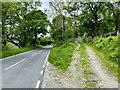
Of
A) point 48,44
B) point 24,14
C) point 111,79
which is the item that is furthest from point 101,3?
point 48,44

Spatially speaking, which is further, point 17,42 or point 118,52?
point 17,42

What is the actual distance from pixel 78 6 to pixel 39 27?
21.1 m

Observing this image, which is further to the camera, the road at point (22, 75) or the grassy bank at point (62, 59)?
the grassy bank at point (62, 59)

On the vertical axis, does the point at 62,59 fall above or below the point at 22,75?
above

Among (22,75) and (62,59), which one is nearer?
(22,75)

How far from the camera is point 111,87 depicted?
967 centimetres

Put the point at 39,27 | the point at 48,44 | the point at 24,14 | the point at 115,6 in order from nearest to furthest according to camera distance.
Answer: the point at 115,6, the point at 24,14, the point at 39,27, the point at 48,44

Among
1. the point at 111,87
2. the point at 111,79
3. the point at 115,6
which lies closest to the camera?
the point at 111,87

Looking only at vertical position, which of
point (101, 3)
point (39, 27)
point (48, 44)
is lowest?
point (48, 44)

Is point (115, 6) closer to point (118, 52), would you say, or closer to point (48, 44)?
point (118, 52)

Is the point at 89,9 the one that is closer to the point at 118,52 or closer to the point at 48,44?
the point at 118,52

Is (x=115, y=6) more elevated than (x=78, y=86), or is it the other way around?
(x=115, y=6)

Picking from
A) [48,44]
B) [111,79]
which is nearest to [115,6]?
[111,79]

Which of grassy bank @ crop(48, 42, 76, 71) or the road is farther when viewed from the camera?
grassy bank @ crop(48, 42, 76, 71)
